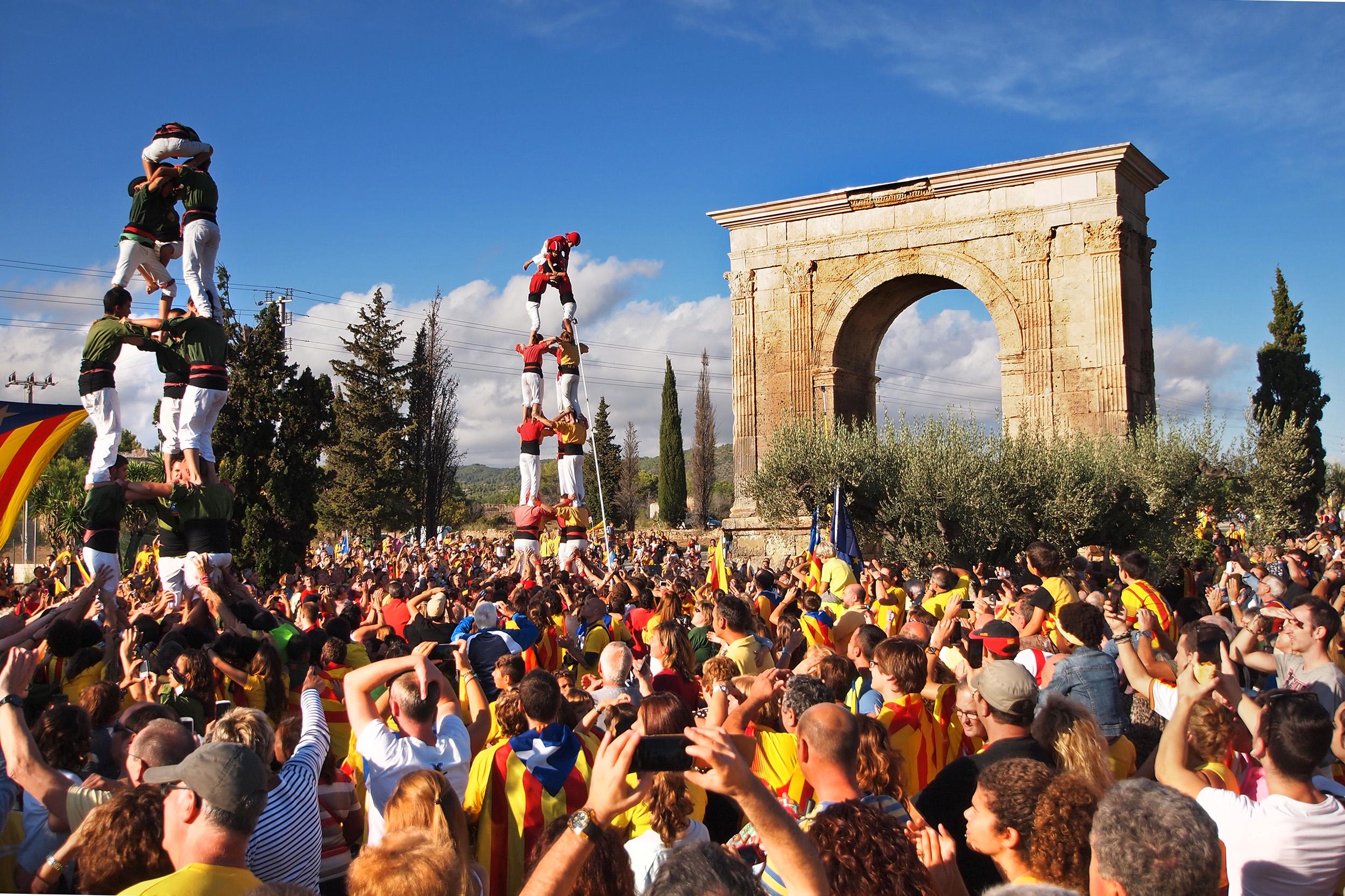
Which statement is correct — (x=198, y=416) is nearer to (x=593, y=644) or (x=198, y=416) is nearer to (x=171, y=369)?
(x=171, y=369)

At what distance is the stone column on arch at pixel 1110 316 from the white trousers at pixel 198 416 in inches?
847

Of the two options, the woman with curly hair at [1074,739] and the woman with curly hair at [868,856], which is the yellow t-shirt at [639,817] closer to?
the woman with curly hair at [868,856]

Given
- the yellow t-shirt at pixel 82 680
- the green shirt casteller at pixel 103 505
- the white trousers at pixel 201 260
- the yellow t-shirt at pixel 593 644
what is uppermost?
the white trousers at pixel 201 260

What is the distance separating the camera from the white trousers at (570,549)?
2086 cm

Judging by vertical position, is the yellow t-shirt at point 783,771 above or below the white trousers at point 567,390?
below

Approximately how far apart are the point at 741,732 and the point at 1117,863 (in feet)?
5.46

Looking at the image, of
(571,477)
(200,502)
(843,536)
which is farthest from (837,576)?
(571,477)

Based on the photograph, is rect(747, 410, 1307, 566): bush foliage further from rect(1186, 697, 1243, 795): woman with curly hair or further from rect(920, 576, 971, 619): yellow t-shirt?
rect(1186, 697, 1243, 795): woman with curly hair

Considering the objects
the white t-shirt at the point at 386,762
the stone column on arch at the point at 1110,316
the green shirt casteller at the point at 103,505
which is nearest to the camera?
the white t-shirt at the point at 386,762

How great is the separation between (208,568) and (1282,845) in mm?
8511

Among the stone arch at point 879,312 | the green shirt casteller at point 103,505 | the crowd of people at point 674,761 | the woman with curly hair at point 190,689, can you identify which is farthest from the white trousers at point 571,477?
the woman with curly hair at point 190,689

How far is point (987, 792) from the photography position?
11.0 ft

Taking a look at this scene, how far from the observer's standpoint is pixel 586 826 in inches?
104

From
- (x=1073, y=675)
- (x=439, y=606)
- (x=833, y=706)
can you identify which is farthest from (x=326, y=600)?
(x=833, y=706)
